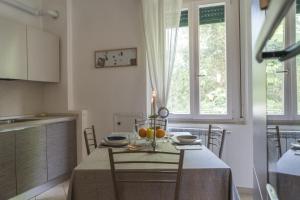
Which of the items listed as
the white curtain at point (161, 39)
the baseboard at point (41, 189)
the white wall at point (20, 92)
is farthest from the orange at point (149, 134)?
the white wall at point (20, 92)

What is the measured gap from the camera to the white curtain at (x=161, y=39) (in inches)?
128

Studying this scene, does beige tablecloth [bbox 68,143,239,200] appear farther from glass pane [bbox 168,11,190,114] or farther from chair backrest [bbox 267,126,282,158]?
glass pane [bbox 168,11,190,114]

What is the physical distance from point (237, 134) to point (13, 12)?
3.32 meters

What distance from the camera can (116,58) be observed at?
3.65 metres

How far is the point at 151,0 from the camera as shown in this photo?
333 cm

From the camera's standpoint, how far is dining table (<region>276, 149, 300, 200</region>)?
1.82 ft

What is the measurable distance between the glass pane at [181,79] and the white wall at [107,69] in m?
0.42

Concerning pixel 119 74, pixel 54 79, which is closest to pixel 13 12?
pixel 54 79

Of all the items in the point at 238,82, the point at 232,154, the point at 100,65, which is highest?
the point at 100,65

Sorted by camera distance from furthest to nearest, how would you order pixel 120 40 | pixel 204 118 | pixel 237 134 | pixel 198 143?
pixel 120 40 < pixel 204 118 < pixel 237 134 < pixel 198 143

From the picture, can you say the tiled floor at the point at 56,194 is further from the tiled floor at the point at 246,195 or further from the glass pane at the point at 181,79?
the tiled floor at the point at 246,195

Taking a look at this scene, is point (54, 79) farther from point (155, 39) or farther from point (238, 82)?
point (238, 82)

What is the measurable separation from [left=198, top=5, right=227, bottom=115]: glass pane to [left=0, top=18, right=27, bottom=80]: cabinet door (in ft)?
7.43

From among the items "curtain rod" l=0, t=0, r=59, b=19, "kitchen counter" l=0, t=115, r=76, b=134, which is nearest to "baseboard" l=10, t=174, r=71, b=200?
"kitchen counter" l=0, t=115, r=76, b=134
